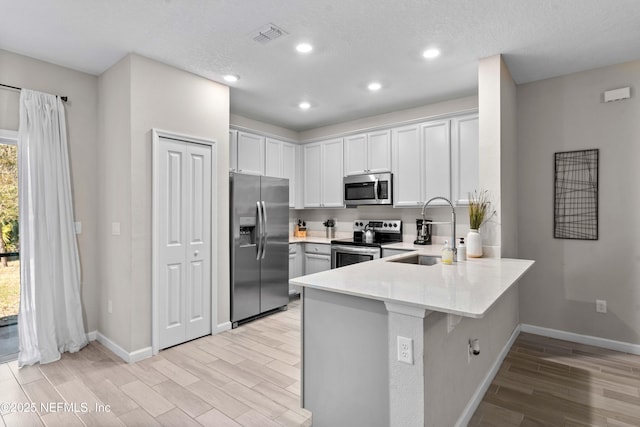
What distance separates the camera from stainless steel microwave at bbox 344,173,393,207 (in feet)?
15.2

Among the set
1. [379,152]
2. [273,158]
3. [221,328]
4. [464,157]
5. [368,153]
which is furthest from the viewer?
[273,158]

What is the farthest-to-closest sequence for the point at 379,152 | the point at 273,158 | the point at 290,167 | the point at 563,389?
the point at 290,167
the point at 273,158
the point at 379,152
the point at 563,389

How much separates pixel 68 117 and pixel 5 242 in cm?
131

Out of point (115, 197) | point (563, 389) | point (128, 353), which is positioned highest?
point (115, 197)

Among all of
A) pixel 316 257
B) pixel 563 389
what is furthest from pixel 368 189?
pixel 563 389

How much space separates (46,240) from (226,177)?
1.73 m

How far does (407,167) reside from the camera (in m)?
4.46

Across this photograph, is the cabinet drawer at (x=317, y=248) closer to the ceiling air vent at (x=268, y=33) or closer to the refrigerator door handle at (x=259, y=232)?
the refrigerator door handle at (x=259, y=232)

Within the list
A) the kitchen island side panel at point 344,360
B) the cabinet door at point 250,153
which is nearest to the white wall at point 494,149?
the kitchen island side panel at point 344,360

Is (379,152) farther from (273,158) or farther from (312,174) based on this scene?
(273,158)

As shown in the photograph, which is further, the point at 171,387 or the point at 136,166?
the point at 136,166

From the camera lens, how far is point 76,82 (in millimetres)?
A: 3371

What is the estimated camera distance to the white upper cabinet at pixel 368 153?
468cm

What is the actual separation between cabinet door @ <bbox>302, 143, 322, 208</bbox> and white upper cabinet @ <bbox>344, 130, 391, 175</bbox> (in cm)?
53
